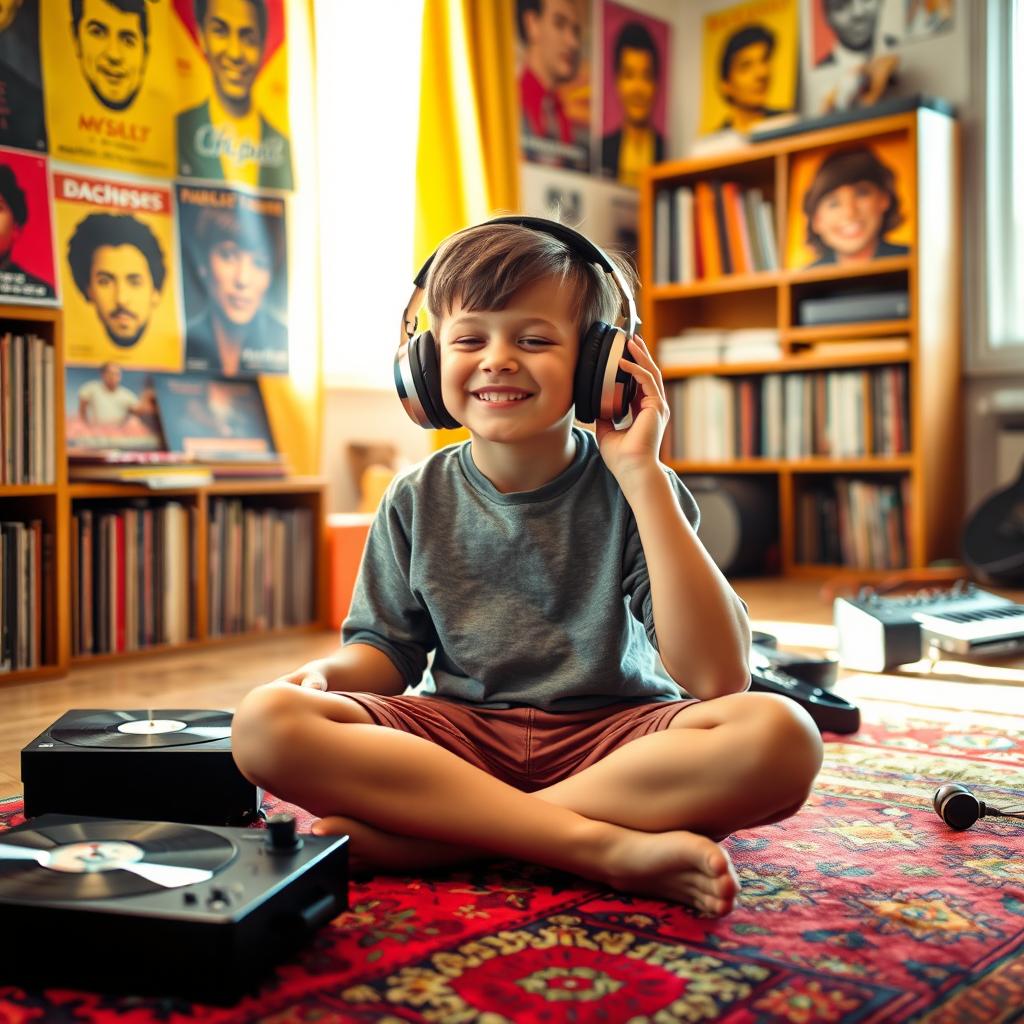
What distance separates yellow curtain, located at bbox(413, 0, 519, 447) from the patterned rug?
2091 mm

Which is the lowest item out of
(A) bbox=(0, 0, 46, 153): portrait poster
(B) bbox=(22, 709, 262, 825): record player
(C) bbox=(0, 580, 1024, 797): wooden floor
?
(C) bbox=(0, 580, 1024, 797): wooden floor

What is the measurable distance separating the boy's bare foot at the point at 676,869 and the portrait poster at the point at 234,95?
2047mm

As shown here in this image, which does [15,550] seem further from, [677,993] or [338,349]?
[677,993]

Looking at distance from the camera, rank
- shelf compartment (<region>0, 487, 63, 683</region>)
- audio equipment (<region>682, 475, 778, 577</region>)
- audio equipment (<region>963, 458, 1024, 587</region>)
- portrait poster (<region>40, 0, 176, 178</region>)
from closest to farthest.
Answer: shelf compartment (<region>0, 487, 63, 683</region>) → portrait poster (<region>40, 0, 176, 178</region>) → audio equipment (<region>963, 458, 1024, 587</region>) → audio equipment (<region>682, 475, 778, 577</region>)

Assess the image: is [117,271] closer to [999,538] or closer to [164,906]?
[164,906]

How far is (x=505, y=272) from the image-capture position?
109 cm

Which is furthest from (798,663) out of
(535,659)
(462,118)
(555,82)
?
(555,82)

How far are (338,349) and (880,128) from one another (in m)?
1.56

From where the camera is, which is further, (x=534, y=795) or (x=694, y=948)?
(x=534, y=795)

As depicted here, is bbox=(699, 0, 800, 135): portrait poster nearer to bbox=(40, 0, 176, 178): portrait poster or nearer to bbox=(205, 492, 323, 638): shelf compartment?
bbox=(40, 0, 176, 178): portrait poster

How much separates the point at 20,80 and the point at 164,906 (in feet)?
6.14

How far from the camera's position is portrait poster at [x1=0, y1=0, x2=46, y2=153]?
213 centimetres

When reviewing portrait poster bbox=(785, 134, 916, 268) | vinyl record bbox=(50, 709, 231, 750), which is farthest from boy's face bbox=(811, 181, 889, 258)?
vinyl record bbox=(50, 709, 231, 750)

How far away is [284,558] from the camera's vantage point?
2562mm
